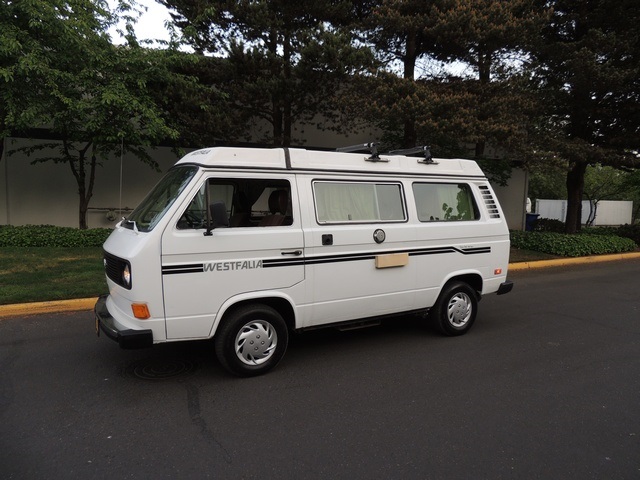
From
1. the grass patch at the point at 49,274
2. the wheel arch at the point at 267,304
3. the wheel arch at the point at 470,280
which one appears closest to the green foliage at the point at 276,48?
the grass patch at the point at 49,274

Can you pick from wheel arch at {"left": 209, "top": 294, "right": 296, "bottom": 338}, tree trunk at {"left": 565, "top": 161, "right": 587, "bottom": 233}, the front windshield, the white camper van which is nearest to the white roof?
the white camper van

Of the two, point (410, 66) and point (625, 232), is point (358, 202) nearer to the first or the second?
point (410, 66)

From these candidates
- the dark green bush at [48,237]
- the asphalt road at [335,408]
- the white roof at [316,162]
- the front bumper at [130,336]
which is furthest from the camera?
the dark green bush at [48,237]

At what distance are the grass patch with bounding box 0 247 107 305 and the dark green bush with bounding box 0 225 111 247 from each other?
13.6 inches

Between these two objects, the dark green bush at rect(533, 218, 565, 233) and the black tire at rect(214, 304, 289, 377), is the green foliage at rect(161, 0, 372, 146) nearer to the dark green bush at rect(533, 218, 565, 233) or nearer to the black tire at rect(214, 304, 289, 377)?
the black tire at rect(214, 304, 289, 377)

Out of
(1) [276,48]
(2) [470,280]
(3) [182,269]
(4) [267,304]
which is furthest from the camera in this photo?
(1) [276,48]

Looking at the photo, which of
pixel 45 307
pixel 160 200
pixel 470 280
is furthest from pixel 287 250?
pixel 45 307

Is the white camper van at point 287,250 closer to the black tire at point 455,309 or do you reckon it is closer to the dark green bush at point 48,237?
the black tire at point 455,309

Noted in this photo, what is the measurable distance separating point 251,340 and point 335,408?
1048mm

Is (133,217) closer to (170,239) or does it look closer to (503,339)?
(170,239)

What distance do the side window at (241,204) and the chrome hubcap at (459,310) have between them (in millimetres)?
2545

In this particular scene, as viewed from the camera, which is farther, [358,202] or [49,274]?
[49,274]

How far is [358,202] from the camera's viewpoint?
4926 millimetres

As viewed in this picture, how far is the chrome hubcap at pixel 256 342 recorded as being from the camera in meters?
4.23
